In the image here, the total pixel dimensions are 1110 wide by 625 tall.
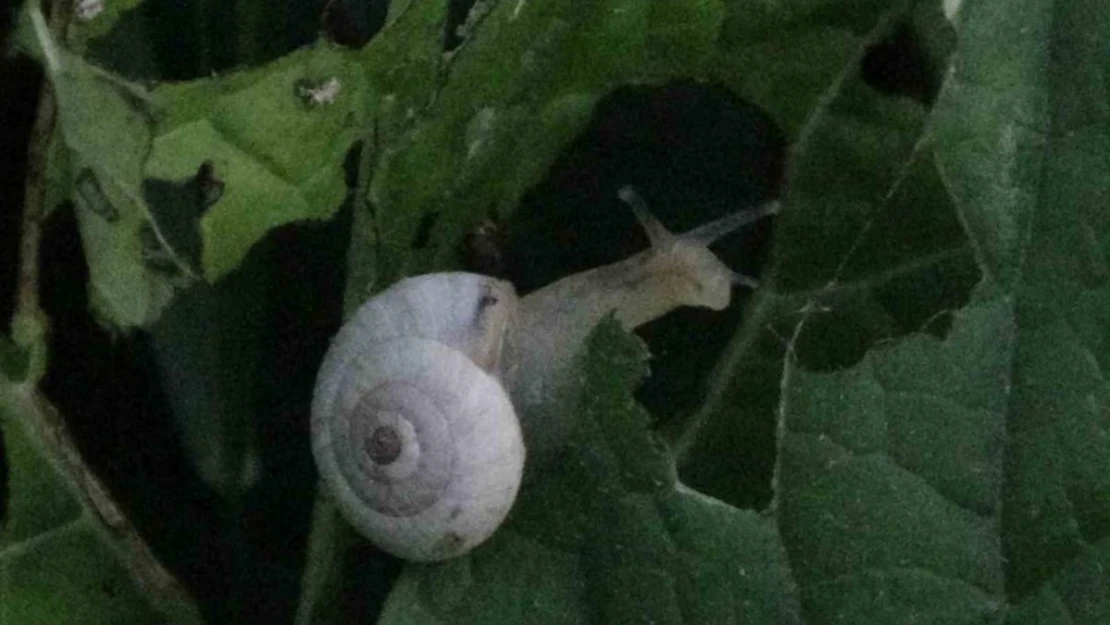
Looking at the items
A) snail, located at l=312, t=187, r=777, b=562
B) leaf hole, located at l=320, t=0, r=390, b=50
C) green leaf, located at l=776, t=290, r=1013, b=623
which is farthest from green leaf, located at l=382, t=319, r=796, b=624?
leaf hole, located at l=320, t=0, r=390, b=50

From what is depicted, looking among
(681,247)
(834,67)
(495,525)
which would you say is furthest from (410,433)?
(834,67)

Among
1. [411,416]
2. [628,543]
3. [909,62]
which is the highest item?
[909,62]

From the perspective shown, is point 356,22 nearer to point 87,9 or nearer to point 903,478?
point 87,9

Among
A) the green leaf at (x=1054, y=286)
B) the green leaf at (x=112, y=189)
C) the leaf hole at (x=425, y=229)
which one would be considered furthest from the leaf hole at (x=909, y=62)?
the green leaf at (x=112, y=189)

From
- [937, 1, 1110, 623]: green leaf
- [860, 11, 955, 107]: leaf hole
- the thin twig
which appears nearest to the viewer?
[937, 1, 1110, 623]: green leaf

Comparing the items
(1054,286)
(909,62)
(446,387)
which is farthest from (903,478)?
(446,387)

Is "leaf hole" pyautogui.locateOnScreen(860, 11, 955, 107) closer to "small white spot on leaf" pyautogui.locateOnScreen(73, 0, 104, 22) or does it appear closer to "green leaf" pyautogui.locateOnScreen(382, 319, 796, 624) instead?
"green leaf" pyautogui.locateOnScreen(382, 319, 796, 624)

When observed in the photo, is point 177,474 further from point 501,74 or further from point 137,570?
point 501,74
